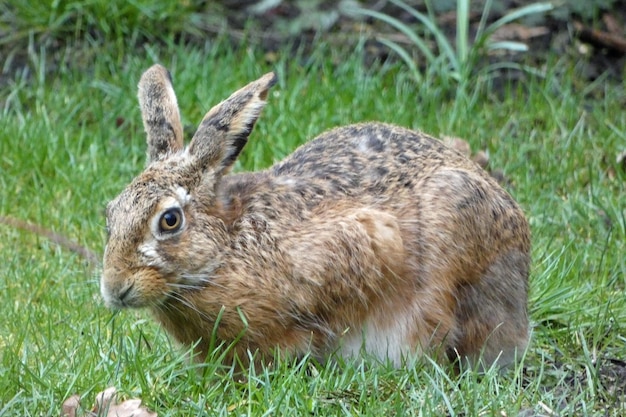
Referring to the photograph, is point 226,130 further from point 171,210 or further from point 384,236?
point 384,236

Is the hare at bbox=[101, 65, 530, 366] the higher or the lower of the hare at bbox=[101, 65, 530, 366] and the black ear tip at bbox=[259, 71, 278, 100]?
the lower

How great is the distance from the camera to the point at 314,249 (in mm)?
4840

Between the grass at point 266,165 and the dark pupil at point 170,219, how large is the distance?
51 centimetres

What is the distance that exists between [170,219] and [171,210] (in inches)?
1.4

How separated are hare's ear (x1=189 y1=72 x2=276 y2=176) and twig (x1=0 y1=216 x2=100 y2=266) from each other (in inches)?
57.6

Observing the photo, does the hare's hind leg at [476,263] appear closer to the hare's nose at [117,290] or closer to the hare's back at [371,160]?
the hare's back at [371,160]

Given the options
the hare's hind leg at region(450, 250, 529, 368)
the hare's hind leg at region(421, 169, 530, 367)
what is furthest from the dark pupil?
the hare's hind leg at region(450, 250, 529, 368)

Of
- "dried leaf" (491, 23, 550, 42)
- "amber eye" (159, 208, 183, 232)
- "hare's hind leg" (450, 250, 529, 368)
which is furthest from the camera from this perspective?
"dried leaf" (491, 23, 550, 42)

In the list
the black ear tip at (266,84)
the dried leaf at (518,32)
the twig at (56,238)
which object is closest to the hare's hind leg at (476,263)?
the black ear tip at (266,84)

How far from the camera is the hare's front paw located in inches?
193

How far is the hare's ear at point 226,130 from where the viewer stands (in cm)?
486

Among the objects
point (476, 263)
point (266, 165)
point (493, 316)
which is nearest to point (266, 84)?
point (476, 263)

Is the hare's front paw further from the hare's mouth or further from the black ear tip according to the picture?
the hare's mouth

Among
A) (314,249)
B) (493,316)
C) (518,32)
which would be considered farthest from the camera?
(518,32)
